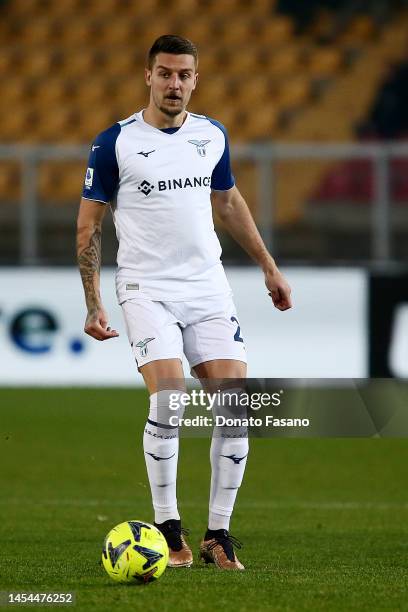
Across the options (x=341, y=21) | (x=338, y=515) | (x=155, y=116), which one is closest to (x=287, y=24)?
(x=341, y=21)

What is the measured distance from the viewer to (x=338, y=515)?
710cm

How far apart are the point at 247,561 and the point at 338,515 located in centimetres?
181

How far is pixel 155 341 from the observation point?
16.7 ft

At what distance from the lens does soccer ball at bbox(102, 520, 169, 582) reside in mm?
4547

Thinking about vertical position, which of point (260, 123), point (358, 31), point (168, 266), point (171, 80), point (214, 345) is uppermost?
point (358, 31)

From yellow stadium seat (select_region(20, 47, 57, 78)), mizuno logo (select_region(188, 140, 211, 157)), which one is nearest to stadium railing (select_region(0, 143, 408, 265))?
yellow stadium seat (select_region(20, 47, 57, 78))

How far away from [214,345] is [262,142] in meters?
8.58

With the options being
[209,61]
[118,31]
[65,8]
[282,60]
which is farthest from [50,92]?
[282,60]

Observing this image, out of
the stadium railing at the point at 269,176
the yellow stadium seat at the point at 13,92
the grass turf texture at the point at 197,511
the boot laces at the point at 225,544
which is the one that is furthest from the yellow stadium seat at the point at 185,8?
the boot laces at the point at 225,544

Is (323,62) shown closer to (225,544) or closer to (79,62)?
(79,62)

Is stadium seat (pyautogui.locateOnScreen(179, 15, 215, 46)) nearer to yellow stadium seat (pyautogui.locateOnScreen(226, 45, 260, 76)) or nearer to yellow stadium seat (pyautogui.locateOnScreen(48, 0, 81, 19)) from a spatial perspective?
yellow stadium seat (pyautogui.locateOnScreen(226, 45, 260, 76))

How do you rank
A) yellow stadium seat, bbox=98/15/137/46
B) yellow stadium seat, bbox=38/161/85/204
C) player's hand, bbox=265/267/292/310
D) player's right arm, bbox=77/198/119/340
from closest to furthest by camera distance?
player's right arm, bbox=77/198/119/340 < player's hand, bbox=265/267/292/310 < yellow stadium seat, bbox=38/161/85/204 < yellow stadium seat, bbox=98/15/137/46

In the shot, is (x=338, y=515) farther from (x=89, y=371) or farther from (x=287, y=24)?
(x=287, y=24)

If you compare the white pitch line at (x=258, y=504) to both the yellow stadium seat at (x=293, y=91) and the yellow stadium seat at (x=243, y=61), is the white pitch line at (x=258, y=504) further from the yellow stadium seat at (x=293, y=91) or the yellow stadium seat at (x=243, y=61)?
the yellow stadium seat at (x=243, y=61)
